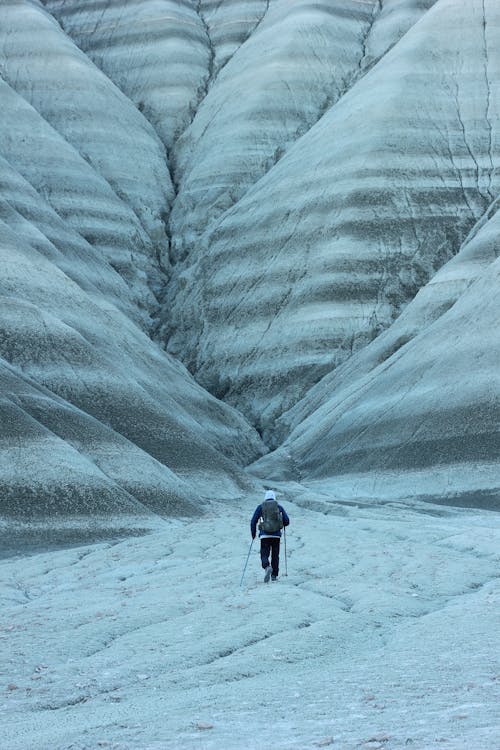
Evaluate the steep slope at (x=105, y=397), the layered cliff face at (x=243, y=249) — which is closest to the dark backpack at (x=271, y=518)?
the layered cliff face at (x=243, y=249)

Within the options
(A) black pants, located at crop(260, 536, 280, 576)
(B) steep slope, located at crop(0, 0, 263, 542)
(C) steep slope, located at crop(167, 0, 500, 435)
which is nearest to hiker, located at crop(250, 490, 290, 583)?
(A) black pants, located at crop(260, 536, 280, 576)

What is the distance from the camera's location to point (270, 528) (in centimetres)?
1723

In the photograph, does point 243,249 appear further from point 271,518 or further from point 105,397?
point 271,518

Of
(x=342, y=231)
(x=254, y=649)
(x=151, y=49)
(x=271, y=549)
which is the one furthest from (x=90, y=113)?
(x=254, y=649)

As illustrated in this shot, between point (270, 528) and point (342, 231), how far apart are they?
46.2 meters

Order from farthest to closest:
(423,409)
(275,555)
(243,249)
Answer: (243,249)
(423,409)
(275,555)

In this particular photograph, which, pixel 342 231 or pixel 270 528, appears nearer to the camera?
pixel 270 528

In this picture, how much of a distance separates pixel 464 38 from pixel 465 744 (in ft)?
232

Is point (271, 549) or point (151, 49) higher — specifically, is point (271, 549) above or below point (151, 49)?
below

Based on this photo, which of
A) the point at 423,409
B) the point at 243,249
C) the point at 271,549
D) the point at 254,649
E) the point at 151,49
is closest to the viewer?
the point at 254,649

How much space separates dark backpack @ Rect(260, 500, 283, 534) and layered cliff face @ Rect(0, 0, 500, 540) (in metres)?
12.5

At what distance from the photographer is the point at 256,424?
56.5 m

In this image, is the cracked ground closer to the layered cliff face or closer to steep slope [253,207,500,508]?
the layered cliff face

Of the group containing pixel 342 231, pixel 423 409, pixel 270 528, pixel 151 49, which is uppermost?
pixel 151 49
